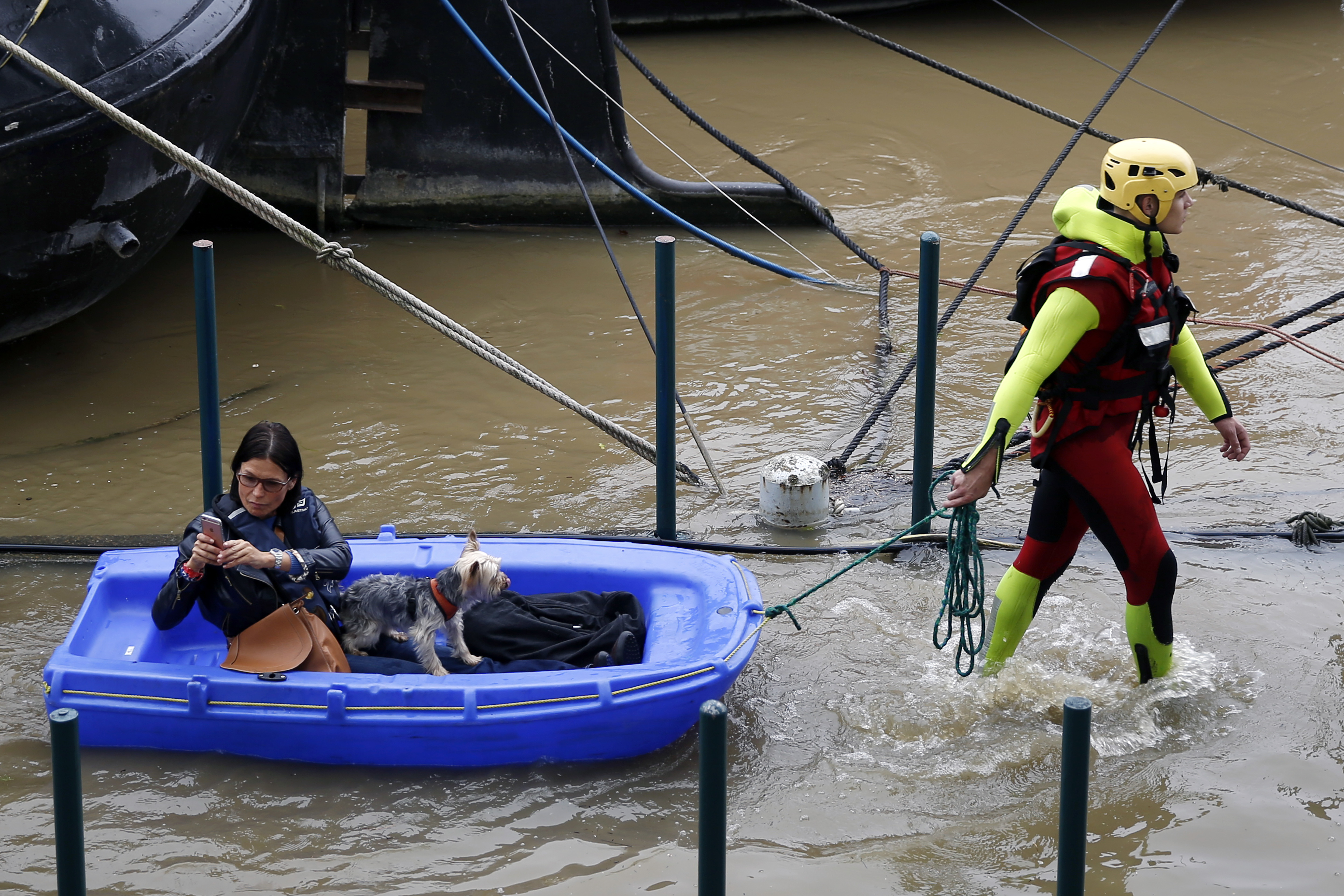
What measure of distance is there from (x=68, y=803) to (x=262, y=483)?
1381 millimetres

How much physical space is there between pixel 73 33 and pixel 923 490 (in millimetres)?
4657

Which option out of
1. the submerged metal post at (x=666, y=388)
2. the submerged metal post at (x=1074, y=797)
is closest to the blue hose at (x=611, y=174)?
the submerged metal post at (x=666, y=388)

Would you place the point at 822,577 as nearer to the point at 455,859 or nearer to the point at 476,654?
the point at 476,654

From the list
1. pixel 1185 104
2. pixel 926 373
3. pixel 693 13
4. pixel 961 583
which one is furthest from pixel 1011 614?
pixel 693 13

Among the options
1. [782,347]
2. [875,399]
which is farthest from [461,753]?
[782,347]

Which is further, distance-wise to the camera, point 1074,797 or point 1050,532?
point 1050,532

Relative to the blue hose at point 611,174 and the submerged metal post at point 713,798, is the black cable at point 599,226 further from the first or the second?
the submerged metal post at point 713,798

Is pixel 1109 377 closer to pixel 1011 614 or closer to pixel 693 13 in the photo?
pixel 1011 614

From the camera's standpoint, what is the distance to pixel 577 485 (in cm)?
634

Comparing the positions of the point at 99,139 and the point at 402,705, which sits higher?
the point at 99,139

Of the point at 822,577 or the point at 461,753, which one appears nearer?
the point at 461,753

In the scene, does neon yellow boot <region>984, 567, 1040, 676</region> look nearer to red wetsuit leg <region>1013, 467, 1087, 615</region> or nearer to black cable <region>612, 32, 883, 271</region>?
red wetsuit leg <region>1013, 467, 1087, 615</region>

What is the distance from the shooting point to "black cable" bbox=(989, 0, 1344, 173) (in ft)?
34.6

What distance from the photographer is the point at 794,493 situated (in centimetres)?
582
